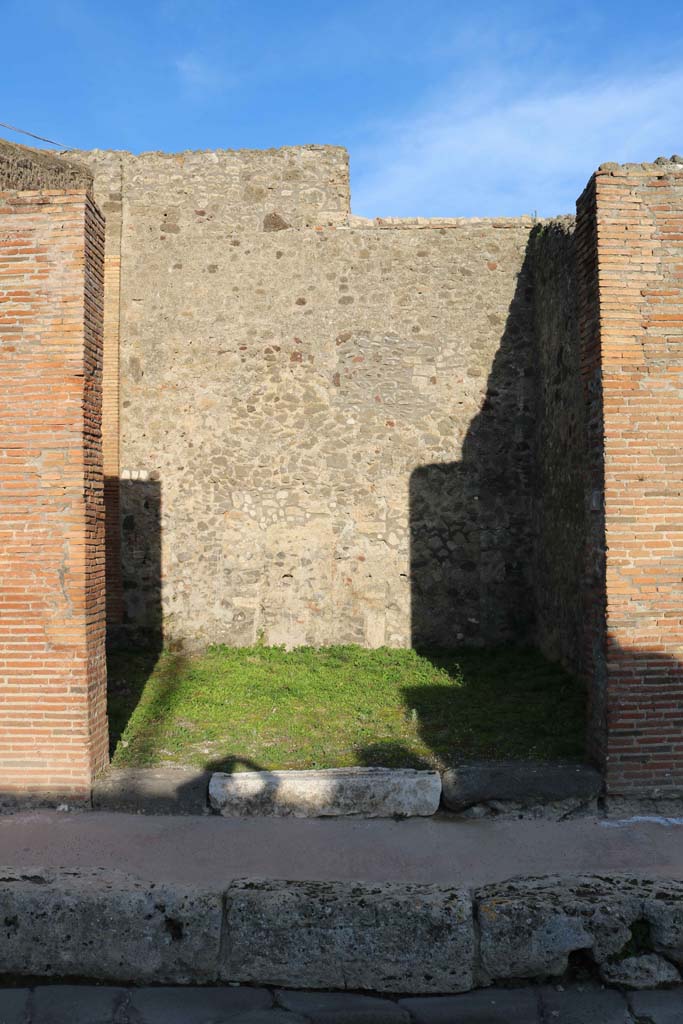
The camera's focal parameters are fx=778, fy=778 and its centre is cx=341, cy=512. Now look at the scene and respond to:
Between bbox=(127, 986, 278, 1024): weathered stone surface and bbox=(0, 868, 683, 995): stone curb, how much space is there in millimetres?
66

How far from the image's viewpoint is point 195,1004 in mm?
3271

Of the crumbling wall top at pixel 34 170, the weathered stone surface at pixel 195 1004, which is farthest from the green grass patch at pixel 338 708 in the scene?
the crumbling wall top at pixel 34 170


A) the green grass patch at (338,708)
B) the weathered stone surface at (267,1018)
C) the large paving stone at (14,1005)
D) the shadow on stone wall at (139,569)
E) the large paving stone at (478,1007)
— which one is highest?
the shadow on stone wall at (139,569)

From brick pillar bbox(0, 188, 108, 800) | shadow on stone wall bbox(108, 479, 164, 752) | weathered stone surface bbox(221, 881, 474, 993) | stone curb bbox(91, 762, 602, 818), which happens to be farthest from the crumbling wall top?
weathered stone surface bbox(221, 881, 474, 993)

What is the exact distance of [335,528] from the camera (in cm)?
884

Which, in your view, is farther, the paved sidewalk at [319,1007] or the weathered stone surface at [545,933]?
the weathered stone surface at [545,933]

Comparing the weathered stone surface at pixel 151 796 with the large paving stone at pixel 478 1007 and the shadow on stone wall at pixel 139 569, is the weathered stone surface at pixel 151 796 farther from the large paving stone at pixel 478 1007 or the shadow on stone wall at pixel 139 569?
the shadow on stone wall at pixel 139 569

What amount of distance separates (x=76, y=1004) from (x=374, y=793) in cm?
204

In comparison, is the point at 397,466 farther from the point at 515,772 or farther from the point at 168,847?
the point at 168,847

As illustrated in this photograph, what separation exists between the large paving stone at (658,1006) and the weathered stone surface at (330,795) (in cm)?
164

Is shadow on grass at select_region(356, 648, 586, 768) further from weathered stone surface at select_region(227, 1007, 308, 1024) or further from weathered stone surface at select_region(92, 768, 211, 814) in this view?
weathered stone surface at select_region(227, 1007, 308, 1024)

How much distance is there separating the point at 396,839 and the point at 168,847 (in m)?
1.27

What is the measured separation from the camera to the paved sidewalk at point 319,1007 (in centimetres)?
314

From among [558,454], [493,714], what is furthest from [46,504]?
[558,454]
